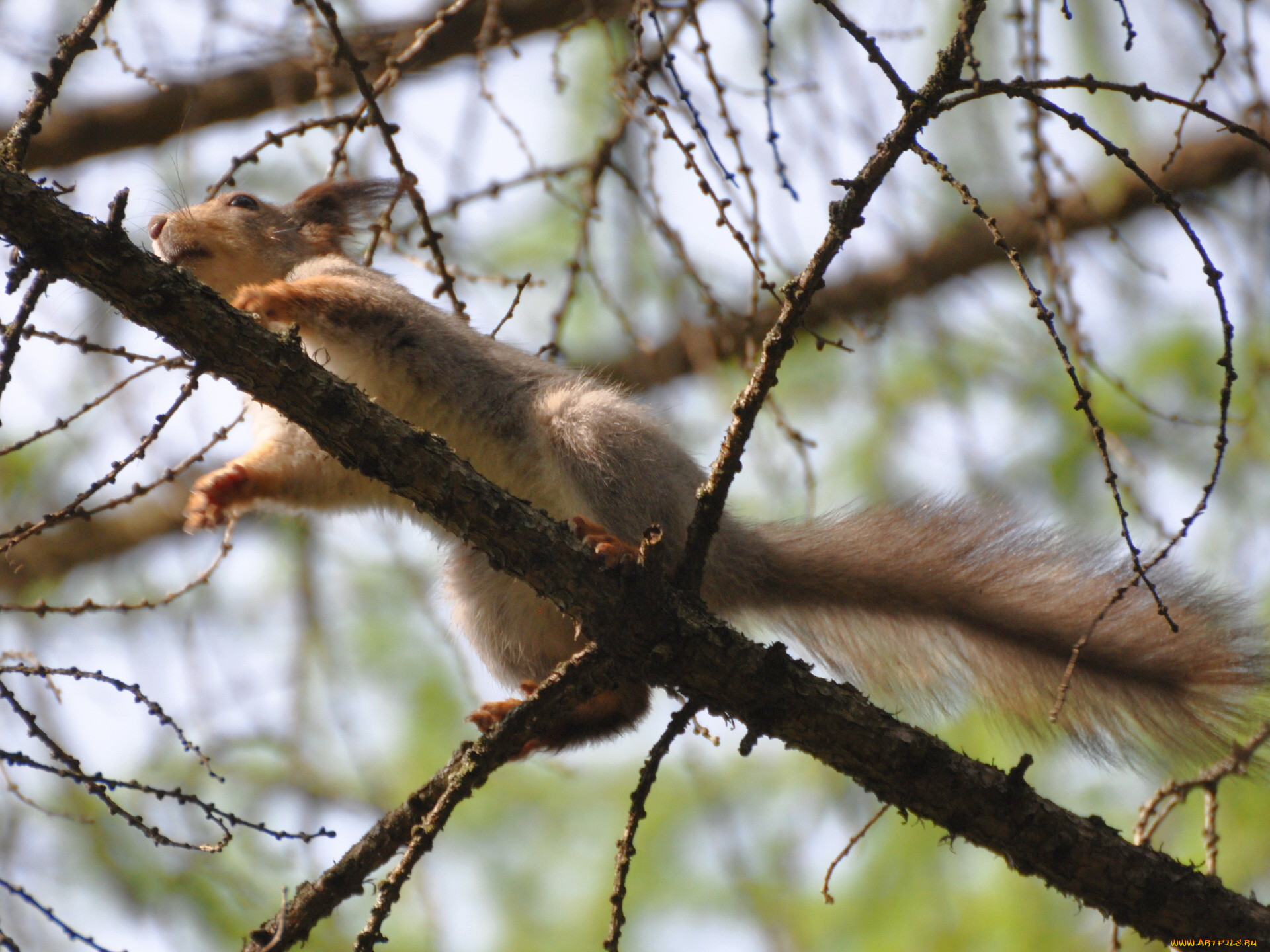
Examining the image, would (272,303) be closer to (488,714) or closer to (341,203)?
(341,203)

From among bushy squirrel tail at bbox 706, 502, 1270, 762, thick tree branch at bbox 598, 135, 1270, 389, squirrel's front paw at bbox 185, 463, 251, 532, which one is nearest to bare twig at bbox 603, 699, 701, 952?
bushy squirrel tail at bbox 706, 502, 1270, 762

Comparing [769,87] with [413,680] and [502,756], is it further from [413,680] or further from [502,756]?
[413,680]

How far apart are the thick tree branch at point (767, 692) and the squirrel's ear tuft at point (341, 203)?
1.81 m

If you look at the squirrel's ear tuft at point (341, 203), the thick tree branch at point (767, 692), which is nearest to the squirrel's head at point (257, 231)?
the squirrel's ear tuft at point (341, 203)

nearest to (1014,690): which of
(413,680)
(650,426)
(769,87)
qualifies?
(650,426)

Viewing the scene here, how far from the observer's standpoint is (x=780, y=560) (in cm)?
276

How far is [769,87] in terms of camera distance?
249 centimetres

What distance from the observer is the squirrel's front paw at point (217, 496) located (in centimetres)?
286

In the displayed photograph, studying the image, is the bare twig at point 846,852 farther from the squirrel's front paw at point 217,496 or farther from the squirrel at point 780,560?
the squirrel's front paw at point 217,496

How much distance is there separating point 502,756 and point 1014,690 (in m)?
1.32

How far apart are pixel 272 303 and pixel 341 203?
97cm

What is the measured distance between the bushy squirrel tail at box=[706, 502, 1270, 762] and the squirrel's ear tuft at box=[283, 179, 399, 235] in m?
1.66

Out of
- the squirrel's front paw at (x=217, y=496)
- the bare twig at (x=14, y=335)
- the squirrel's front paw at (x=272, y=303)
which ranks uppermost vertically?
the squirrel's front paw at (x=272, y=303)

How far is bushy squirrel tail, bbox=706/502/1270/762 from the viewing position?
7.93ft
